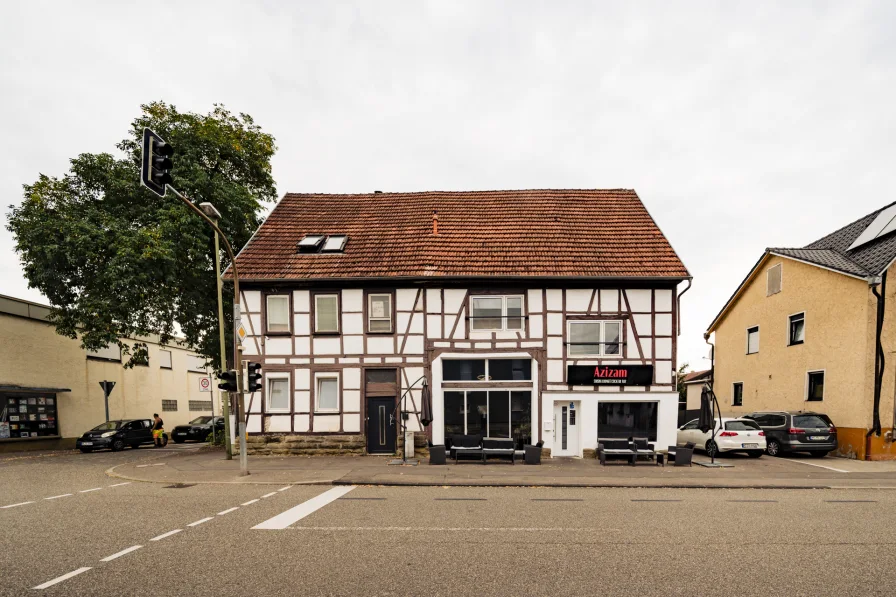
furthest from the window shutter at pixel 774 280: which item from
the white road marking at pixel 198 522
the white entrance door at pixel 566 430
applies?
the white road marking at pixel 198 522

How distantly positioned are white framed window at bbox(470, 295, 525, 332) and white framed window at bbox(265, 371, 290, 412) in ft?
22.0

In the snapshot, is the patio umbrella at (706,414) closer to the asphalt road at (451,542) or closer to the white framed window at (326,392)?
the asphalt road at (451,542)

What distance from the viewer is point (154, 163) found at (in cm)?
795

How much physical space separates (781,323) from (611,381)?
10010 millimetres

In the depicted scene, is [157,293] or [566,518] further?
[157,293]

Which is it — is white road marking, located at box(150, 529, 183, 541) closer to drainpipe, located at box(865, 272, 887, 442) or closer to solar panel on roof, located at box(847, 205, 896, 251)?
drainpipe, located at box(865, 272, 887, 442)

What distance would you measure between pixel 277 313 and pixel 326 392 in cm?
320

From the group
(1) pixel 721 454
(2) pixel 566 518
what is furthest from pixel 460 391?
(1) pixel 721 454

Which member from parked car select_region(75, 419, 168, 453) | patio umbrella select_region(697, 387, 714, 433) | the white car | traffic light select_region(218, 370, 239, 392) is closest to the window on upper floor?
the white car

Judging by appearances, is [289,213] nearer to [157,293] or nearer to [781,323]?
[157,293]

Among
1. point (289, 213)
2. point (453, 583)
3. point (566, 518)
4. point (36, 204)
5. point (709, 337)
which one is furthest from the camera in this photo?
point (709, 337)

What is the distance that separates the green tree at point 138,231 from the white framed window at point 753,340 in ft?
75.4

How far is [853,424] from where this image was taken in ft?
50.2

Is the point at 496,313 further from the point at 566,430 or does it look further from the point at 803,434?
the point at 803,434
